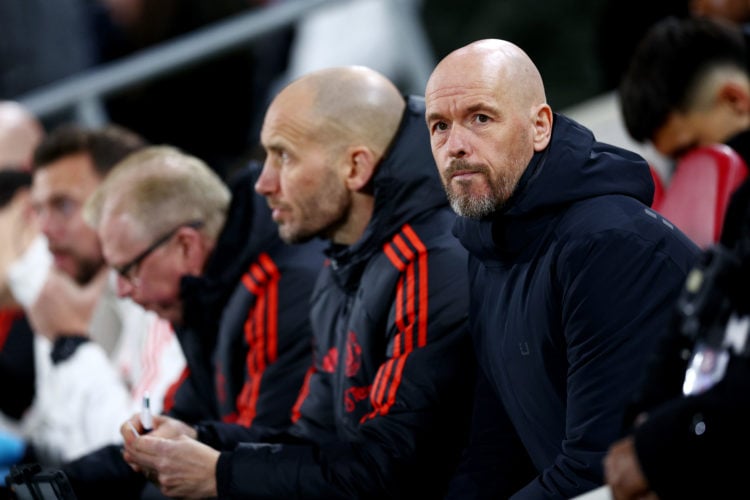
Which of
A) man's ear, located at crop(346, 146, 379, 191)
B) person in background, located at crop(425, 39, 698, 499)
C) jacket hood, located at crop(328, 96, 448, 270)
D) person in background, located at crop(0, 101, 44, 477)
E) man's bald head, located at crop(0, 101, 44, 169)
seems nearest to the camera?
person in background, located at crop(425, 39, 698, 499)

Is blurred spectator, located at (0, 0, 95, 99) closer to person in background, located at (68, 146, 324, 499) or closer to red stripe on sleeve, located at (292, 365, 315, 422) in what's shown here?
person in background, located at (68, 146, 324, 499)

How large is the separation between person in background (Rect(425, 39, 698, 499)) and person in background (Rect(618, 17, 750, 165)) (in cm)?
148

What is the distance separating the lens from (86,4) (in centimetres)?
738

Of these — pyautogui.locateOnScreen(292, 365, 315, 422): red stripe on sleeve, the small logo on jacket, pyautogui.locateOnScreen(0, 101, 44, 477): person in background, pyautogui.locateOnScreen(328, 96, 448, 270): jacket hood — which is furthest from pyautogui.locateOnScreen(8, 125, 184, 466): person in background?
pyautogui.locateOnScreen(328, 96, 448, 270): jacket hood

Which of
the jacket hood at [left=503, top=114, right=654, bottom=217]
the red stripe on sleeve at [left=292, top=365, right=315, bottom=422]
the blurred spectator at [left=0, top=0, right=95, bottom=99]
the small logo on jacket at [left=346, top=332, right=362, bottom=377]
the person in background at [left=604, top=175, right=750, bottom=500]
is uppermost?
the blurred spectator at [left=0, top=0, right=95, bottom=99]

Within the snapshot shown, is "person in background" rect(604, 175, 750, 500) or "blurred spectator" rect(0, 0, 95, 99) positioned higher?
"blurred spectator" rect(0, 0, 95, 99)

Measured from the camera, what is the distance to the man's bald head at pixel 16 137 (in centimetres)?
643

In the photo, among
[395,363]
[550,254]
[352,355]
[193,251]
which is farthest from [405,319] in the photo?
[193,251]

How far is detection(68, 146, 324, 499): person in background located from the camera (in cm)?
419

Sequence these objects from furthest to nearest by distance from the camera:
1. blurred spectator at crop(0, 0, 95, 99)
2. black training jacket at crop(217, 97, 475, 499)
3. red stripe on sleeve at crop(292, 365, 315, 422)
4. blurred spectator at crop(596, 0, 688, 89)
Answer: blurred spectator at crop(0, 0, 95, 99), blurred spectator at crop(596, 0, 688, 89), red stripe on sleeve at crop(292, 365, 315, 422), black training jacket at crop(217, 97, 475, 499)

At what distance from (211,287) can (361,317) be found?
2.74ft

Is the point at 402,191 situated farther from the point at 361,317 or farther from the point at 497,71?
the point at 497,71

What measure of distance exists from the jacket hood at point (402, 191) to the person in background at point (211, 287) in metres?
0.55

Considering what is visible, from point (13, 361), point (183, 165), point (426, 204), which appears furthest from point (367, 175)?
point (13, 361)
